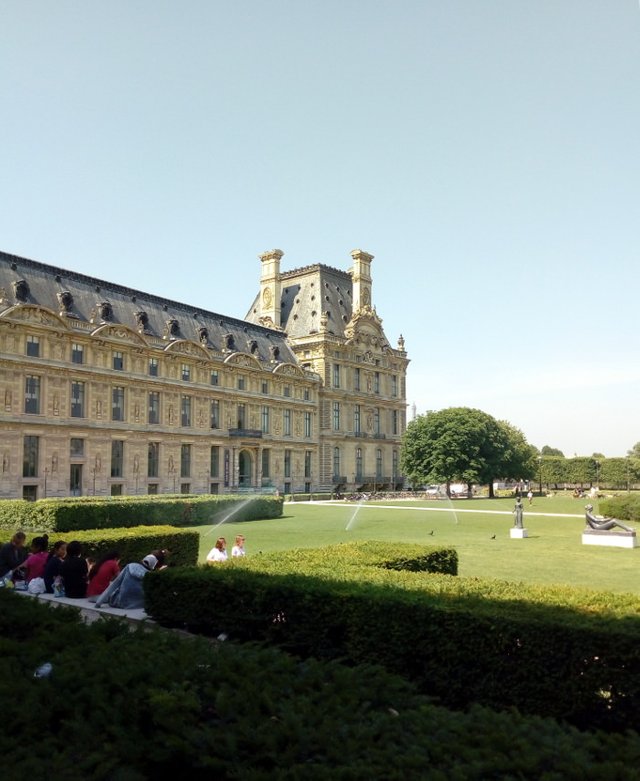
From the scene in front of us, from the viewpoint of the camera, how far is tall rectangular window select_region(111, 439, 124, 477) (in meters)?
54.7

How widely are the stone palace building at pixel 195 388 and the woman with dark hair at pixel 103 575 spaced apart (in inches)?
1403

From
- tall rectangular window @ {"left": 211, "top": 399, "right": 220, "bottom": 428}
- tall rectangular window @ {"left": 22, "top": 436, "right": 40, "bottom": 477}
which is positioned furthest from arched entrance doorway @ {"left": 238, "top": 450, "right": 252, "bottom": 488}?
tall rectangular window @ {"left": 22, "top": 436, "right": 40, "bottom": 477}

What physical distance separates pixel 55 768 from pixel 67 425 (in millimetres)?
49092

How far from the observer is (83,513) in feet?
100

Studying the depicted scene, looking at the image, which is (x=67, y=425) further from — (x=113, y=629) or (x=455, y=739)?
(x=455, y=739)

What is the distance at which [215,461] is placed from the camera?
6519 centimetres

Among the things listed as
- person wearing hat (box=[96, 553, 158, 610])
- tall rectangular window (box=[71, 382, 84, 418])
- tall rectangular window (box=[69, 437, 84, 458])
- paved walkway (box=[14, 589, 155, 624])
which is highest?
tall rectangular window (box=[71, 382, 84, 418])

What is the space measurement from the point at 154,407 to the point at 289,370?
19.7 meters

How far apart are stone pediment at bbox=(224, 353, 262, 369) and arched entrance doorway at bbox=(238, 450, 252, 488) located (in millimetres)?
8812

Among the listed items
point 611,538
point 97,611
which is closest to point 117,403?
point 611,538

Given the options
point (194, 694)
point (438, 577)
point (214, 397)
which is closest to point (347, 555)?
point (438, 577)

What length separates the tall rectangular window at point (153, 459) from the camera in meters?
57.9

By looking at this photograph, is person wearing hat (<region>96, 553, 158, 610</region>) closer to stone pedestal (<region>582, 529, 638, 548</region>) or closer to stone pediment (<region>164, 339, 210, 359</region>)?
stone pedestal (<region>582, 529, 638, 548</region>)

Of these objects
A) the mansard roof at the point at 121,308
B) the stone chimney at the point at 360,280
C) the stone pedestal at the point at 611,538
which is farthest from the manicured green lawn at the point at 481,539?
the stone chimney at the point at 360,280
